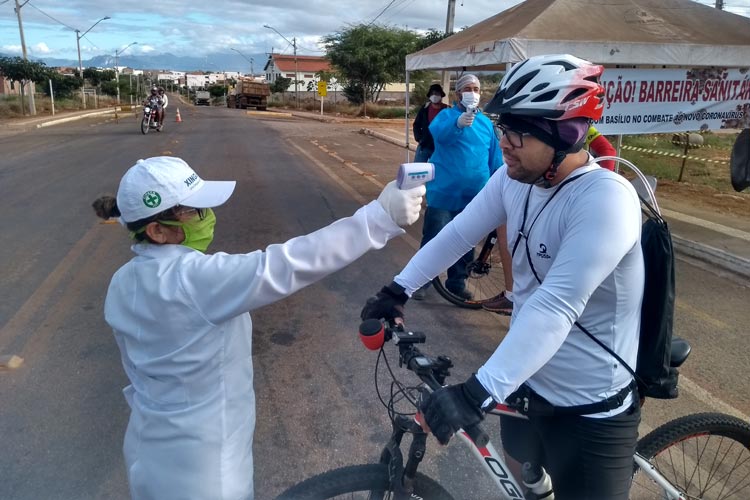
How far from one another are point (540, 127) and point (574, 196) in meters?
0.22

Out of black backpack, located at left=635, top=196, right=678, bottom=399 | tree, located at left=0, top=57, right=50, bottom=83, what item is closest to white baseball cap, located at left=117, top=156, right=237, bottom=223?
black backpack, located at left=635, top=196, right=678, bottom=399

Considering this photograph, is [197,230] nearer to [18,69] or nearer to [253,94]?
[18,69]

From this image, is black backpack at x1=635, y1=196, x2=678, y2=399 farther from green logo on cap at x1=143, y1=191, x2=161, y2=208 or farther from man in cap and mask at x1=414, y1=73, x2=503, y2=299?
man in cap and mask at x1=414, y1=73, x2=503, y2=299

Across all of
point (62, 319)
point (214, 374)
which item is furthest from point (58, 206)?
point (214, 374)

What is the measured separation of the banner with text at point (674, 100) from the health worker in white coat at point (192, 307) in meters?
6.73

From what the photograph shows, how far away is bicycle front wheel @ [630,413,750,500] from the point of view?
2.35 meters

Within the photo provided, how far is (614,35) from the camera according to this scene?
709 centimetres

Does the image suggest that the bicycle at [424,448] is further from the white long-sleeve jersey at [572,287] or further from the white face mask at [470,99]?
the white face mask at [470,99]

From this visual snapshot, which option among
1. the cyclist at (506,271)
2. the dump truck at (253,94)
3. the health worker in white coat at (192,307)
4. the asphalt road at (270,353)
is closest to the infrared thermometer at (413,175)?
the health worker in white coat at (192,307)

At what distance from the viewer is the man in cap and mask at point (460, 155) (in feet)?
17.4

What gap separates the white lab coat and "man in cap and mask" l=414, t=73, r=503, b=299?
3640 mm

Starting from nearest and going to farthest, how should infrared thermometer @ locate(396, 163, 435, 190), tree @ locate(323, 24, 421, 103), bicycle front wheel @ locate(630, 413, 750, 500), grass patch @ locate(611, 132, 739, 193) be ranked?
infrared thermometer @ locate(396, 163, 435, 190)
bicycle front wheel @ locate(630, 413, 750, 500)
grass patch @ locate(611, 132, 739, 193)
tree @ locate(323, 24, 421, 103)

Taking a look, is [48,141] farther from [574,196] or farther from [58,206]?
[574,196]

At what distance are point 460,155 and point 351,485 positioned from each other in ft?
12.7
